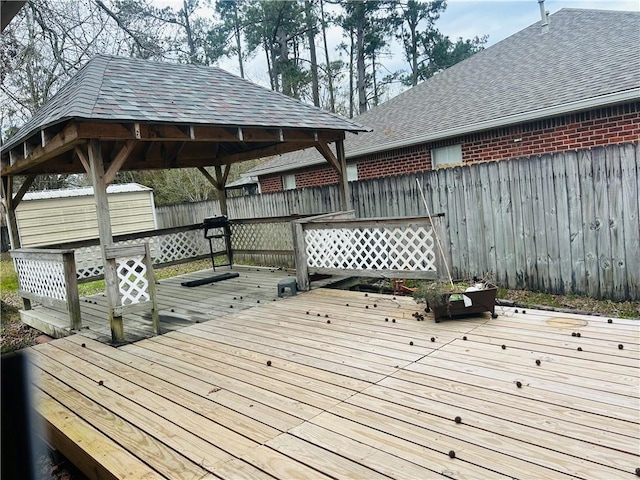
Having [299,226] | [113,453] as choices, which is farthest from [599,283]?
[113,453]

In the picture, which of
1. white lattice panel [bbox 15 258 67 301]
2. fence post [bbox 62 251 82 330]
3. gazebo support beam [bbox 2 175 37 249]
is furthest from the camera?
gazebo support beam [bbox 2 175 37 249]

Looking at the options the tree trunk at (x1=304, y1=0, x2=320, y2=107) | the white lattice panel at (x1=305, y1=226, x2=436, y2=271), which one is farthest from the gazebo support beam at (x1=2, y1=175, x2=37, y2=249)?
the tree trunk at (x1=304, y1=0, x2=320, y2=107)

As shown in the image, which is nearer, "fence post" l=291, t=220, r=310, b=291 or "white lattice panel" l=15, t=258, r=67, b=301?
"white lattice panel" l=15, t=258, r=67, b=301

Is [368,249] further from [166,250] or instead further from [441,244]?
[166,250]

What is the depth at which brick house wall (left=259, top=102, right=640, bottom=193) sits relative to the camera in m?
6.80

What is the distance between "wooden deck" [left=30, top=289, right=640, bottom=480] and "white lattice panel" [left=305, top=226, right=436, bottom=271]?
0.98 metres

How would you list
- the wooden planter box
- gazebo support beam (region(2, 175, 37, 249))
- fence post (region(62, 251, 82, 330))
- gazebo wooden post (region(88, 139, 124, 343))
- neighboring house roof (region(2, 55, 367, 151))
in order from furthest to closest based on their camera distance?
1. gazebo support beam (region(2, 175, 37, 249))
2. fence post (region(62, 251, 82, 330))
3. neighboring house roof (region(2, 55, 367, 151))
4. gazebo wooden post (region(88, 139, 124, 343))
5. the wooden planter box

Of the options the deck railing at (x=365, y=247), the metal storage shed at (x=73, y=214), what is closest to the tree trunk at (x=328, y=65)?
the metal storage shed at (x=73, y=214)

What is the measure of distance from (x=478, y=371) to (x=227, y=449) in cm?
172

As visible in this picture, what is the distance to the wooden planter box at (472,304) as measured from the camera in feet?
13.7

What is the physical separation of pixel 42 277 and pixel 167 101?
2760mm

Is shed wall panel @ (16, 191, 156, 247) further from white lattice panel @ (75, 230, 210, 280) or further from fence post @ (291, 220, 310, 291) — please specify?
fence post @ (291, 220, 310, 291)

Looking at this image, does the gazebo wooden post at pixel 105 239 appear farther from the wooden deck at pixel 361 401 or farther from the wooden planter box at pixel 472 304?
the wooden planter box at pixel 472 304

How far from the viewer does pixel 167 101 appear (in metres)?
5.51
